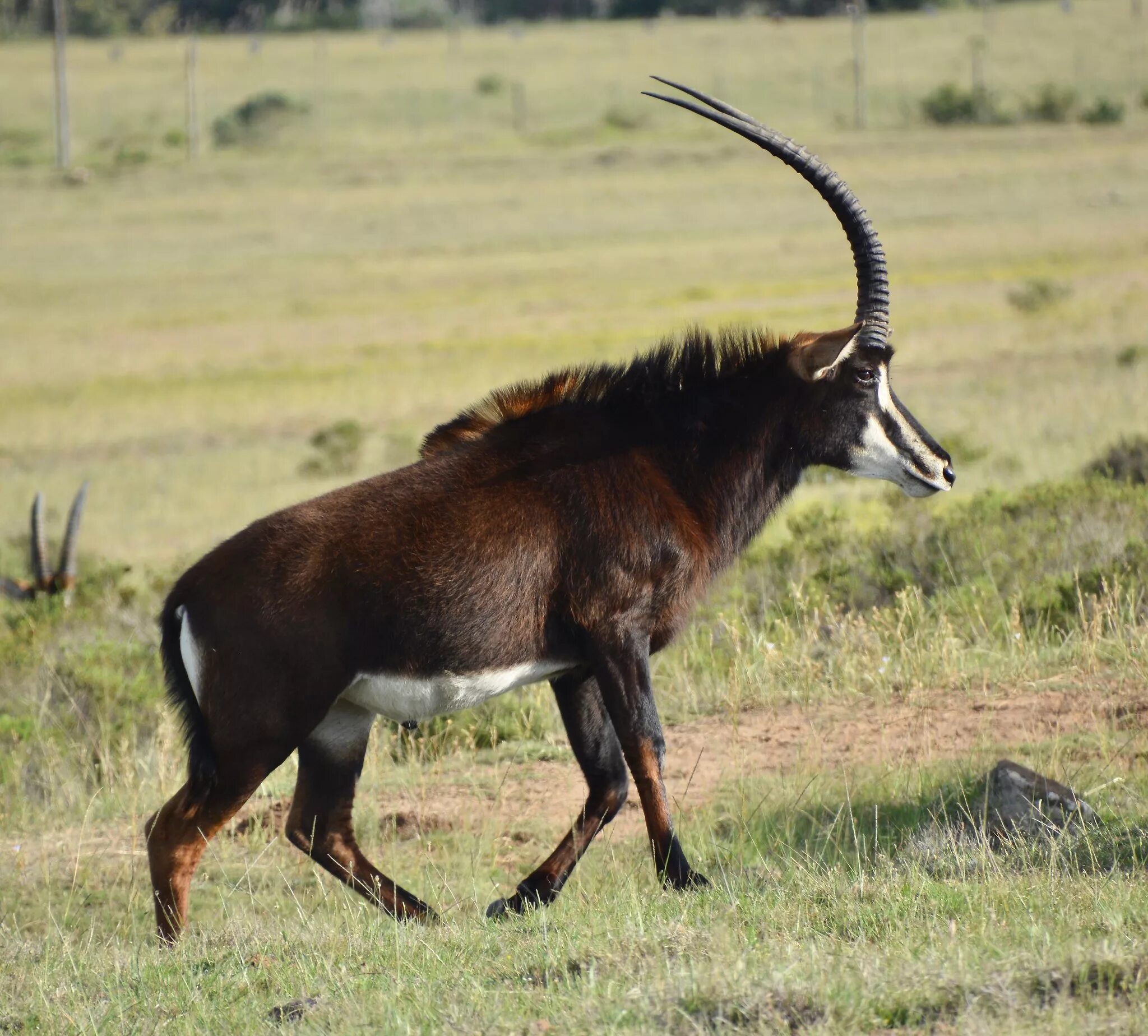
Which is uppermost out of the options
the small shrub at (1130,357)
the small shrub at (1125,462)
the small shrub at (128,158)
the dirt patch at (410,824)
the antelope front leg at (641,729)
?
the antelope front leg at (641,729)

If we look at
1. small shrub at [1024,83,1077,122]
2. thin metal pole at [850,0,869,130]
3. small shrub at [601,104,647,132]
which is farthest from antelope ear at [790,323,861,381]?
small shrub at [1024,83,1077,122]

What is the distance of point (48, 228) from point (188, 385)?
86.8ft

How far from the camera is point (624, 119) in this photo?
7475 centimetres

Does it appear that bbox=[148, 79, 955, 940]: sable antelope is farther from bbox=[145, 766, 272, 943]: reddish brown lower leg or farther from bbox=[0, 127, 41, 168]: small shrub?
bbox=[0, 127, 41, 168]: small shrub

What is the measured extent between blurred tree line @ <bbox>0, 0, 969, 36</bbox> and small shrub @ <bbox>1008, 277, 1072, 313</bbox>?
6965 centimetres

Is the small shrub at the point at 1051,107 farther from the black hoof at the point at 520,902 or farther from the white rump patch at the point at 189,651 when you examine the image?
the white rump patch at the point at 189,651

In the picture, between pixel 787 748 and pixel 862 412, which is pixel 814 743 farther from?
pixel 862 412

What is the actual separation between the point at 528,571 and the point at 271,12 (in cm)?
10818

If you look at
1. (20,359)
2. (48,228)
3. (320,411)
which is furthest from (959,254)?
(48,228)

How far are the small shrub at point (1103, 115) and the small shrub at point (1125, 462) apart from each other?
5801cm

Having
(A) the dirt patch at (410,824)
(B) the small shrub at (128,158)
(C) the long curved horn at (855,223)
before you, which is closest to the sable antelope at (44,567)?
(A) the dirt patch at (410,824)

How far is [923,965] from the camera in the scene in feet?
13.5

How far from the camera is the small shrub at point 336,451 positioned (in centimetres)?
2197

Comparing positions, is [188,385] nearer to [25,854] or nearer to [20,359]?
[20,359]
